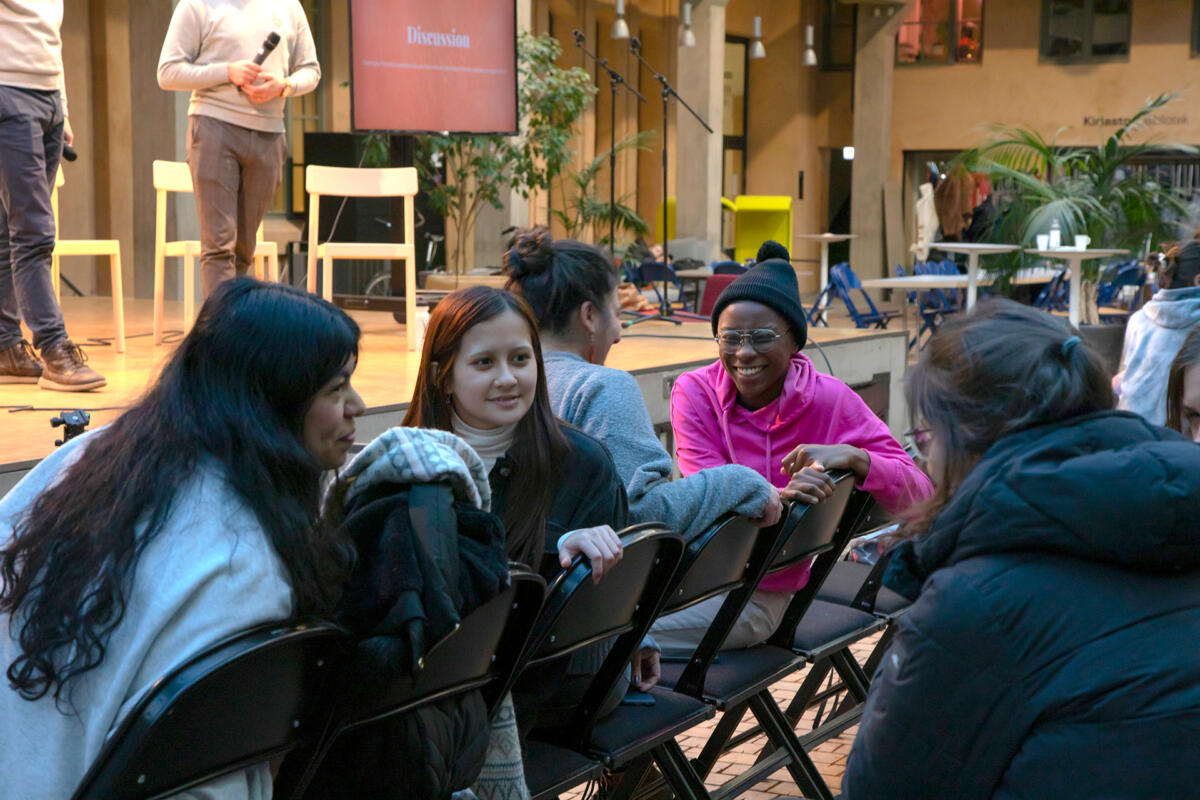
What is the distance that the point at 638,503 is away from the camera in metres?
2.47

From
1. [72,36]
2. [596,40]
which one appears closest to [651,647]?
[72,36]

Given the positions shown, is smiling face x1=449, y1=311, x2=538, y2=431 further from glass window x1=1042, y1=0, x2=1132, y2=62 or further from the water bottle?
glass window x1=1042, y1=0, x2=1132, y2=62

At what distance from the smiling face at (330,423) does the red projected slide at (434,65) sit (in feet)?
18.3

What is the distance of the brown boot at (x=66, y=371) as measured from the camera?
4.73 m

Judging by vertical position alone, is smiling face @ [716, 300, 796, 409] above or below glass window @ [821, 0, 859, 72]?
Result: below

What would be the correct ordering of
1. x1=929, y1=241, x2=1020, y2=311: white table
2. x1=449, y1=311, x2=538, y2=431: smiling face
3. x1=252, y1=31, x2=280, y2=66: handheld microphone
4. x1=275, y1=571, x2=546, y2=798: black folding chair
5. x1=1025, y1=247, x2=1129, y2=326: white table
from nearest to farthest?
x1=275, y1=571, x2=546, y2=798: black folding chair, x1=449, y1=311, x2=538, y2=431: smiling face, x1=252, y1=31, x2=280, y2=66: handheld microphone, x1=1025, y1=247, x2=1129, y2=326: white table, x1=929, y1=241, x2=1020, y2=311: white table

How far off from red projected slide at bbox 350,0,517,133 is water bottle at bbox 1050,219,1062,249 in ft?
14.9

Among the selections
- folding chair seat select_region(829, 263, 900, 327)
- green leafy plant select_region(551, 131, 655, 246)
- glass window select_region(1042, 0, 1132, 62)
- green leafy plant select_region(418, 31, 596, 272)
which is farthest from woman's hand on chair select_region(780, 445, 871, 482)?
glass window select_region(1042, 0, 1132, 62)

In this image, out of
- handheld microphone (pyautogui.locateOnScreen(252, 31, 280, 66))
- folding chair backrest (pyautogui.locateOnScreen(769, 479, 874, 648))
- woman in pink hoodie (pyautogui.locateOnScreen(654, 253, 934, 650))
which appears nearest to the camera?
folding chair backrest (pyautogui.locateOnScreen(769, 479, 874, 648))

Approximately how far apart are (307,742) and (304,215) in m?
11.2

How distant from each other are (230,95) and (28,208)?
4.00 feet

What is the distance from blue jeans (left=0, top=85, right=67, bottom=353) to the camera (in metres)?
4.46

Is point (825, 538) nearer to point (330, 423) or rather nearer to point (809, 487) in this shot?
point (809, 487)

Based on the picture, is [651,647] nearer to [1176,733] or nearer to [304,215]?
[1176,733]
